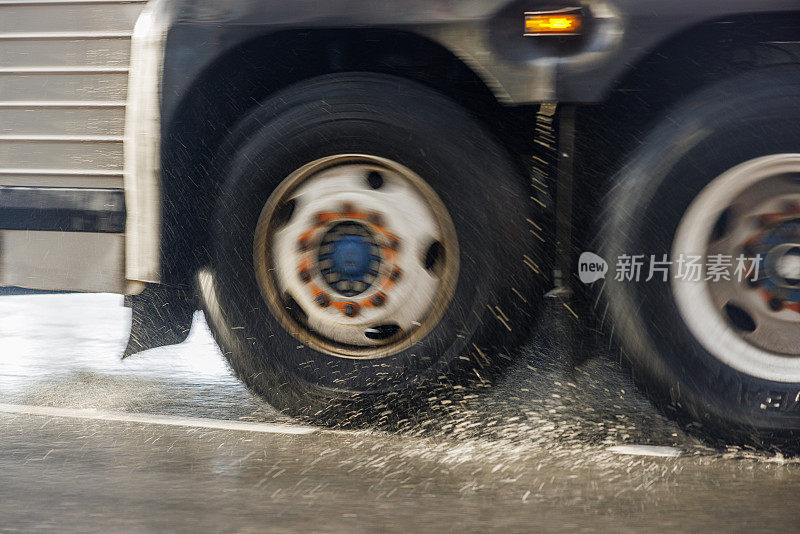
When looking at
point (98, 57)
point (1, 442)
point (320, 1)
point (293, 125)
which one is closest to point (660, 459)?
point (293, 125)

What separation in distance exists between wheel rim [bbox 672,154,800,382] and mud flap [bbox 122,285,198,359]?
1.80 meters

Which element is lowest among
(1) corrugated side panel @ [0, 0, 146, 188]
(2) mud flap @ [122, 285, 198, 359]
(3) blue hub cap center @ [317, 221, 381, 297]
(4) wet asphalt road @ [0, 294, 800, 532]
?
(4) wet asphalt road @ [0, 294, 800, 532]

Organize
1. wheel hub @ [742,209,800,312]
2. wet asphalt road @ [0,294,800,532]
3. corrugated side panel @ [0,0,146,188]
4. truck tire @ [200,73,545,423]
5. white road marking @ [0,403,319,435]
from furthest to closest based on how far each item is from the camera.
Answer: corrugated side panel @ [0,0,146,188], white road marking @ [0,403,319,435], truck tire @ [200,73,545,423], wheel hub @ [742,209,800,312], wet asphalt road @ [0,294,800,532]

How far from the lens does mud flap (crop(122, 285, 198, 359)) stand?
3.96 meters

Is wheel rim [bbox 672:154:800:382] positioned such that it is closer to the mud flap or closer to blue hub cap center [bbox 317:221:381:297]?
blue hub cap center [bbox 317:221:381:297]

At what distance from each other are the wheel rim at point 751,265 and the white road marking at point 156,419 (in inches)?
51.7

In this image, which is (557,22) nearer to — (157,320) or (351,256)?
(351,256)

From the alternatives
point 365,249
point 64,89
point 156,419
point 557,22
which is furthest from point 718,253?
point 64,89

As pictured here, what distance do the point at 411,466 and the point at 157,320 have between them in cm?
132

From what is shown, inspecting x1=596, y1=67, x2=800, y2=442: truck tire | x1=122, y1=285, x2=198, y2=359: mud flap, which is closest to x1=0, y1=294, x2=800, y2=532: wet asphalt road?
x1=596, y1=67, x2=800, y2=442: truck tire

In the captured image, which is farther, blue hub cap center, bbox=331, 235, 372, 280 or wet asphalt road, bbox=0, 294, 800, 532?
blue hub cap center, bbox=331, 235, 372, 280

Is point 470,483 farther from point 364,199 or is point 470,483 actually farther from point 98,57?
point 98,57

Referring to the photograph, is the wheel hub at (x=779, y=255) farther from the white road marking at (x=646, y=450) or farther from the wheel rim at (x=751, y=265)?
the white road marking at (x=646, y=450)

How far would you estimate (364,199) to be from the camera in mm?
3467
